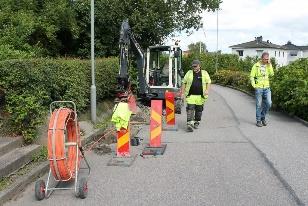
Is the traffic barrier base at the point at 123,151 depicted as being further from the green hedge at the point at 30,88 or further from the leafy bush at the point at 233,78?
the leafy bush at the point at 233,78

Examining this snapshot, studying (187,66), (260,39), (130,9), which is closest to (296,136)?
(130,9)

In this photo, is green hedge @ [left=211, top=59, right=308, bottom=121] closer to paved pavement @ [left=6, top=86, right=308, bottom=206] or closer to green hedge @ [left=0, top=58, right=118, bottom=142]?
paved pavement @ [left=6, top=86, right=308, bottom=206]

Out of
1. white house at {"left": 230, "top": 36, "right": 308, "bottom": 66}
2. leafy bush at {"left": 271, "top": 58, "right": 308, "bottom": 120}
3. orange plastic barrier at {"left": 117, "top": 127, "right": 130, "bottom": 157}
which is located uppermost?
white house at {"left": 230, "top": 36, "right": 308, "bottom": 66}

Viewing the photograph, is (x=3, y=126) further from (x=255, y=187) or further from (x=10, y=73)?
(x=255, y=187)

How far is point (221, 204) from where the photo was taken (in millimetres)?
6414

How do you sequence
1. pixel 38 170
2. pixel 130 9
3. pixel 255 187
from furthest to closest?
1. pixel 130 9
2. pixel 38 170
3. pixel 255 187

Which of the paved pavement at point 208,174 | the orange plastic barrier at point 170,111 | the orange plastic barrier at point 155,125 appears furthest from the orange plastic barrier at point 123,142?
the orange plastic barrier at point 170,111

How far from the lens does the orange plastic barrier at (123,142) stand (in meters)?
9.14

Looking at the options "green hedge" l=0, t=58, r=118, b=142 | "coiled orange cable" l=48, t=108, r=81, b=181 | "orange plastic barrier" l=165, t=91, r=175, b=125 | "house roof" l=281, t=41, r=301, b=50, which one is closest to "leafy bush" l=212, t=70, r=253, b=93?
"orange plastic barrier" l=165, t=91, r=175, b=125

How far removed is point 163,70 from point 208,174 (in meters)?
12.1

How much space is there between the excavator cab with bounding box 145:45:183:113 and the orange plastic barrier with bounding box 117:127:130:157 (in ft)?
30.9

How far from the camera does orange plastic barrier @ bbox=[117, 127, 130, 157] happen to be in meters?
9.14

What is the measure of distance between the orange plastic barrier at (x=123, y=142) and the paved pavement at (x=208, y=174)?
1.02ft

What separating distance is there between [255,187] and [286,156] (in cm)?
252
